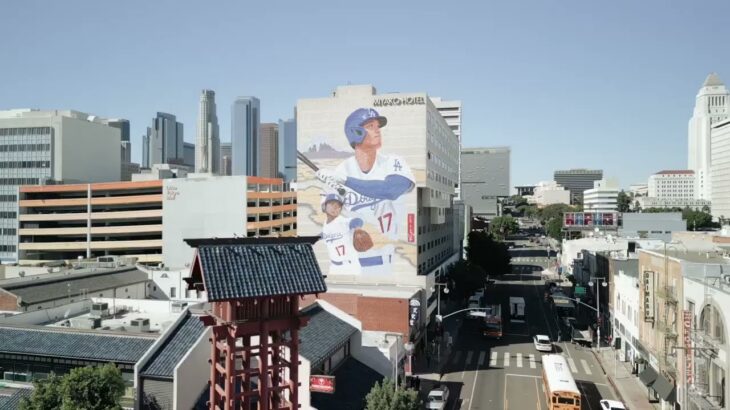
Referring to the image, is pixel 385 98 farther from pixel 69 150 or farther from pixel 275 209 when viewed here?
pixel 69 150

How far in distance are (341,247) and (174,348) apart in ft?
165

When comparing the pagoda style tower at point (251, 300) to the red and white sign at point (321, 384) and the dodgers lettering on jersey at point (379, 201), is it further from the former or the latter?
the dodgers lettering on jersey at point (379, 201)

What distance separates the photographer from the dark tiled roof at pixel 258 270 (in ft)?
77.2

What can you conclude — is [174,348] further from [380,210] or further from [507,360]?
[380,210]

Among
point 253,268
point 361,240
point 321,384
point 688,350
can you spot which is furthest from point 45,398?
point 361,240

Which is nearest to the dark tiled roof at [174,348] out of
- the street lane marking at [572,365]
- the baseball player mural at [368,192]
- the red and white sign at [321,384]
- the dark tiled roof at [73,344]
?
the dark tiled roof at [73,344]

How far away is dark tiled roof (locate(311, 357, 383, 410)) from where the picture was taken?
34.9 m

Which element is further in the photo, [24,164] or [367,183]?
[24,164]

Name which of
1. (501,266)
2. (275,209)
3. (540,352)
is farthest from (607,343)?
(275,209)

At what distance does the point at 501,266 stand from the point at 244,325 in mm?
93042

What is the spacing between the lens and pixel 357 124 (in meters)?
82.3

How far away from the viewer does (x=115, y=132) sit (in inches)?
5497

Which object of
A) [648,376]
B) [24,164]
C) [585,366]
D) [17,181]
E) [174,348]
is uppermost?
[24,164]

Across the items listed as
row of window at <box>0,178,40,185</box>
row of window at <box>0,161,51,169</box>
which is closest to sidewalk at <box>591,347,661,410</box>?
row of window at <box>0,161,51,169</box>
